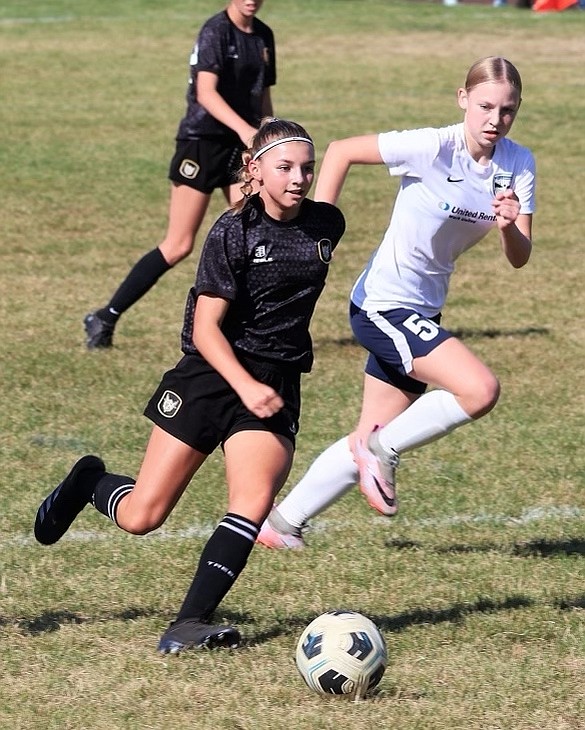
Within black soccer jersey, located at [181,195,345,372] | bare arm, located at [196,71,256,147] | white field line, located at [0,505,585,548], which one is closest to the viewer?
black soccer jersey, located at [181,195,345,372]

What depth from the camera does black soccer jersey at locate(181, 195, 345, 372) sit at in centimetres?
464

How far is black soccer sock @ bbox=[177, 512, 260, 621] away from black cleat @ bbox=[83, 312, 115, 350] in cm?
412

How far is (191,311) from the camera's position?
15.7ft

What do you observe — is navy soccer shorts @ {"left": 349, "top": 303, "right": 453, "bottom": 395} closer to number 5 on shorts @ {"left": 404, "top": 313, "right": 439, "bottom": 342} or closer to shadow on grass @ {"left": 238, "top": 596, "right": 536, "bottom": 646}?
number 5 on shorts @ {"left": 404, "top": 313, "right": 439, "bottom": 342}

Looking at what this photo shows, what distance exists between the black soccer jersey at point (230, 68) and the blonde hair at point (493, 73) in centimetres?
326

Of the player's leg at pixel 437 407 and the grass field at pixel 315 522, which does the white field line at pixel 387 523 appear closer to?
the grass field at pixel 315 522

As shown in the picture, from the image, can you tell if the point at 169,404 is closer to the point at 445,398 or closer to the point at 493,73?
the point at 445,398

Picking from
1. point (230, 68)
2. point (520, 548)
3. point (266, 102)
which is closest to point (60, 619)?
point (520, 548)

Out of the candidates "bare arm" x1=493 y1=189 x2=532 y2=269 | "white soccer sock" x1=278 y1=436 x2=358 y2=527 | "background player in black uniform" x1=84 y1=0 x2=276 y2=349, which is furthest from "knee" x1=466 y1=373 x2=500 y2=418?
"background player in black uniform" x1=84 y1=0 x2=276 y2=349

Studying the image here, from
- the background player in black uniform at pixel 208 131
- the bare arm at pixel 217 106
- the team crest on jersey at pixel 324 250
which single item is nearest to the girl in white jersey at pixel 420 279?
the team crest on jersey at pixel 324 250

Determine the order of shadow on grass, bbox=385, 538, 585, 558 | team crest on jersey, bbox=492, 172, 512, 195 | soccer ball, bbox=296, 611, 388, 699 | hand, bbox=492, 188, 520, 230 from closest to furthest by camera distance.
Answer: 1. soccer ball, bbox=296, 611, 388, 699
2. hand, bbox=492, 188, 520, 230
3. team crest on jersey, bbox=492, 172, 512, 195
4. shadow on grass, bbox=385, 538, 585, 558

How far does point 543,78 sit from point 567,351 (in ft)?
37.7

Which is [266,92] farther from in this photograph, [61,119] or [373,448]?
[61,119]

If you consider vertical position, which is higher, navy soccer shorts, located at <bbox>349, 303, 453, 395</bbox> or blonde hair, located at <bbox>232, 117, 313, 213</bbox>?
blonde hair, located at <bbox>232, 117, 313, 213</bbox>
